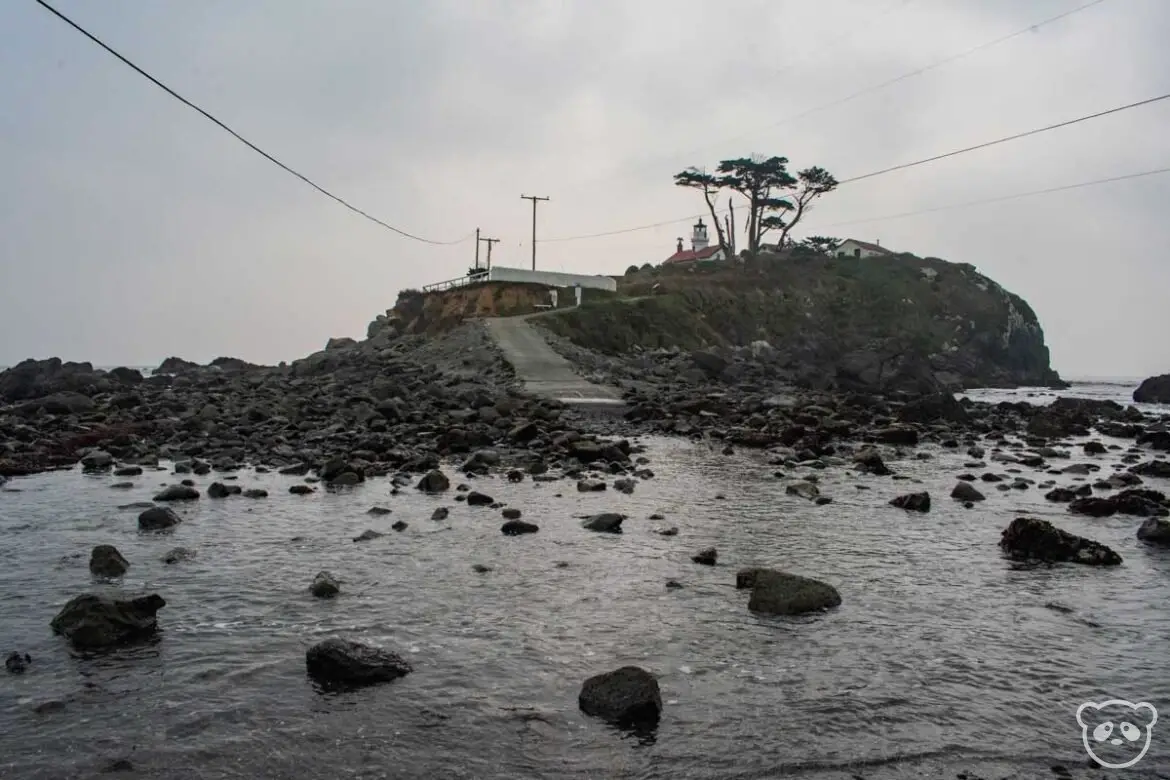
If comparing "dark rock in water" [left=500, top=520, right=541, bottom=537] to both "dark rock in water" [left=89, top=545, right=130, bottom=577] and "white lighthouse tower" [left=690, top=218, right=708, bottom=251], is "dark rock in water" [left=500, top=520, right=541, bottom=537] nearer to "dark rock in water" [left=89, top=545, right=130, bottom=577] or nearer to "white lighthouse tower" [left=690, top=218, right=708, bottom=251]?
"dark rock in water" [left=89, top=545, right=130, bottom=577]

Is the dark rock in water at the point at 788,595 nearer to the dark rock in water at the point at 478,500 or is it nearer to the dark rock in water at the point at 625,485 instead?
the dark rock in water at the point at 478,500

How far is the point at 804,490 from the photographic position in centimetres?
1502

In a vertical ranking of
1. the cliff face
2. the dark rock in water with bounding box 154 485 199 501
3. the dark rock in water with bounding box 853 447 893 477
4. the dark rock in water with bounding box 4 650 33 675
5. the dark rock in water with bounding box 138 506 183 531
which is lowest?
the dark rock in water with bounding box 4 650 33 675

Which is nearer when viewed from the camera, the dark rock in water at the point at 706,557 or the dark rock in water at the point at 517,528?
the dark rock in water at the point at 706,557

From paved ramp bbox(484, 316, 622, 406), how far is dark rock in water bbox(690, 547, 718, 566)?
20028 mm

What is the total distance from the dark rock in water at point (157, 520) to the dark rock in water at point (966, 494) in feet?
41.1

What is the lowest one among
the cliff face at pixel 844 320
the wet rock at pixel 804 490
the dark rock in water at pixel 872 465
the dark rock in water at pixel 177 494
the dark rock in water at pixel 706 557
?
the dark rock in water at pixel 706 557

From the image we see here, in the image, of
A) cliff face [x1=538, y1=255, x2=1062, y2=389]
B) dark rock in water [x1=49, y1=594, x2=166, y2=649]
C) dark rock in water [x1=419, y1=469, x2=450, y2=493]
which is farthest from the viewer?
cliff face [x1=538, y1=255, x2=1062, y2=389]

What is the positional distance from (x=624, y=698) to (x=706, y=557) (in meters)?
4.39

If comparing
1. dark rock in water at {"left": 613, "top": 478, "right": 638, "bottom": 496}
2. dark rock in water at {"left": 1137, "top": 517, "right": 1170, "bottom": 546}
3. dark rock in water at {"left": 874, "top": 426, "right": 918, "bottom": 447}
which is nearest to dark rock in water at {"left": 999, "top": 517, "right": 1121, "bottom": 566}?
dark rock in water at {"left": 1137, "top": 517, "right": 1170, "bottom": 546}

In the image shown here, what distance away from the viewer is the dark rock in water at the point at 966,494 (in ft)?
47.7

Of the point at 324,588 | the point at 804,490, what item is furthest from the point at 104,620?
the point at 804,490

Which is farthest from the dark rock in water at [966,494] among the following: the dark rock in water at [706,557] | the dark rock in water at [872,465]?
the dark rock in water at [706,557]

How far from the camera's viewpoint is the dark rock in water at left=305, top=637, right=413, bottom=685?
20.0 ft
